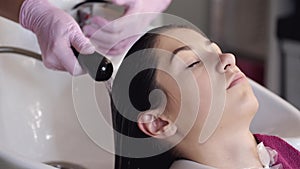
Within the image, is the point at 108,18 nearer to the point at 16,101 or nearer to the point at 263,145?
the point at 16,101

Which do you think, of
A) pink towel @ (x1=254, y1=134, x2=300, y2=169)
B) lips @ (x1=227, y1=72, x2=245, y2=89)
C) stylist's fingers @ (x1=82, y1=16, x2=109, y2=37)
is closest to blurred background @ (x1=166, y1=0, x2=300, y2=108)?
stylist's fingers @ (x1=82, y1=16, x2=109, y2=37)

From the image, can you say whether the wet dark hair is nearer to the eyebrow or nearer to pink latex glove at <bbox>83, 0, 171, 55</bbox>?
the eyebrow

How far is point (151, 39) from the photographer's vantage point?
32.5 inches

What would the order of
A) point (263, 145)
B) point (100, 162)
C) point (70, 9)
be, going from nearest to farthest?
1. point (263, 145)
2. point (100, 162)
3. point (70, 9)

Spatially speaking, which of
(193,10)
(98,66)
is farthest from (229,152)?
(193,10)

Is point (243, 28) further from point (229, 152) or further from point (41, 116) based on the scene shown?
point (229, 152)

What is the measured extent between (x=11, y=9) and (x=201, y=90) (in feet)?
1.22

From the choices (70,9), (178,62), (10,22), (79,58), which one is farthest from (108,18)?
(178,62)

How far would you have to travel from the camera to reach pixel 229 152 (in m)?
0.84

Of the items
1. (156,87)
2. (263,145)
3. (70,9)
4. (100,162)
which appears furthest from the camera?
(70,9)

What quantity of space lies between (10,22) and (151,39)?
1.27 ft

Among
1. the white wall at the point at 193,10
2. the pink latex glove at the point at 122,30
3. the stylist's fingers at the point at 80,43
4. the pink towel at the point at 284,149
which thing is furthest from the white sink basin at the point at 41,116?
the white wall at the point at 193,10

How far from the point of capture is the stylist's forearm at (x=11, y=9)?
1.00 metres

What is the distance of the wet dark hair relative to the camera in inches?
31.2
